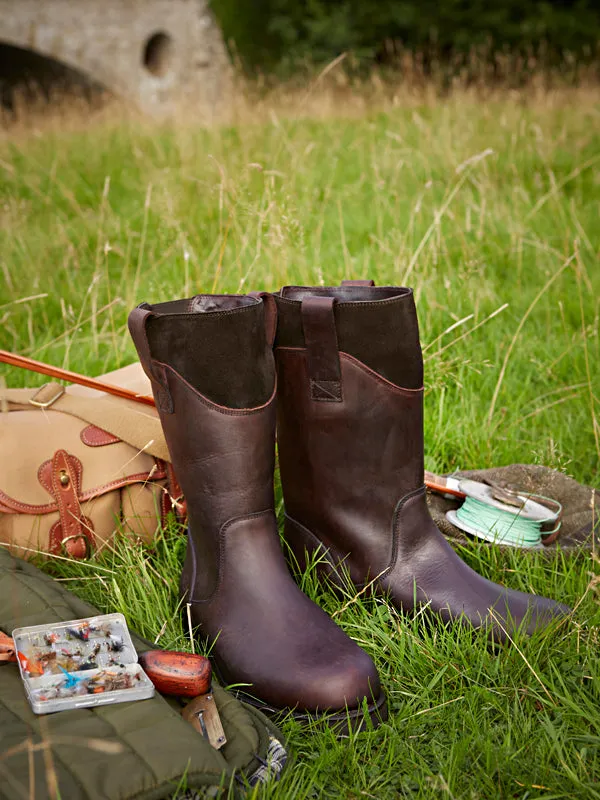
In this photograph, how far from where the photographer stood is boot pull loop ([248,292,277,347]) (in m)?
1.65

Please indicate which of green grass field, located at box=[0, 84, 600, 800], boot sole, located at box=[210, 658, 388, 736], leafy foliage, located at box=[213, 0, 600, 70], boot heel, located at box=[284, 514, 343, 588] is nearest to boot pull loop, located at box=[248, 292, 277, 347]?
boot heel, located at box=[284, 514, 343, 588]

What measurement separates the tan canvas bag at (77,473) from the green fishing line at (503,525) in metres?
0.74

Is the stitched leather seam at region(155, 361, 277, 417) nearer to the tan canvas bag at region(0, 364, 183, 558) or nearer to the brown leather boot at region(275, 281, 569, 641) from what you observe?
the brown leather boot at region(275, 281, 569, 641)

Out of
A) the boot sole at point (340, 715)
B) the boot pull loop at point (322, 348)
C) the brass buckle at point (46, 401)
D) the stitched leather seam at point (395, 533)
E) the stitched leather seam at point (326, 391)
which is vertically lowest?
the boot sole at point (340, 715)

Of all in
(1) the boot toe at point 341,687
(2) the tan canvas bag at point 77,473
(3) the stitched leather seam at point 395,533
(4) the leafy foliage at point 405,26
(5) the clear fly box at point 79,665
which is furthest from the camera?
(4) the leafy foliage at point 405,26

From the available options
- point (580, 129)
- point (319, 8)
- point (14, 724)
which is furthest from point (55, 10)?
point (14, 724)

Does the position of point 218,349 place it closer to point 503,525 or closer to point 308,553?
point 308,553

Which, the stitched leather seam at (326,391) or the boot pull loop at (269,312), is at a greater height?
the boot pull loop at (269,312)

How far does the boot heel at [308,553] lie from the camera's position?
182 centimetres

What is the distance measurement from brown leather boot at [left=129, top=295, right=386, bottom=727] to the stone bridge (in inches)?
464

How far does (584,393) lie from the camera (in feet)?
9.04

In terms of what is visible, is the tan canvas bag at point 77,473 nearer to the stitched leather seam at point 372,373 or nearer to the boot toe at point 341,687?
the stitched leather seam at point 372,373

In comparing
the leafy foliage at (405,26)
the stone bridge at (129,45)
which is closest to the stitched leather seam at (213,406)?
the stone bridge at (129,45)

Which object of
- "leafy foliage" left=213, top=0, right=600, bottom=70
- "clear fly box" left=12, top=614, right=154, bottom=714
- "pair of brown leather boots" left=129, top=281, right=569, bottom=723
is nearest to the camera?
"clear fly box" left=12, top=614, right=154, bottom=714
